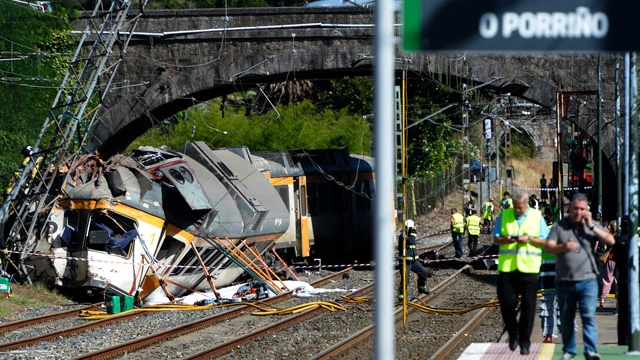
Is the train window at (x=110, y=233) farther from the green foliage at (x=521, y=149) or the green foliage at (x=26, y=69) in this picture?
the green foliage at (x=521, y=149)

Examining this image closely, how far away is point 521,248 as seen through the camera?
10836 millimetres

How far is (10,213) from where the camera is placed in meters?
24.3

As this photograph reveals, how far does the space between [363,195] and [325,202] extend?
5.64 feet

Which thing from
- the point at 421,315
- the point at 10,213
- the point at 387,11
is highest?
the point at 387,11

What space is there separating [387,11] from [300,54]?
84.0 feet

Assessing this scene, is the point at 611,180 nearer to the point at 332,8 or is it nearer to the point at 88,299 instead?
the point at 332,8

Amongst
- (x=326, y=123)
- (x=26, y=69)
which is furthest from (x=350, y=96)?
(x=26, y=69)

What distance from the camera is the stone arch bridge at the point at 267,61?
103 feet

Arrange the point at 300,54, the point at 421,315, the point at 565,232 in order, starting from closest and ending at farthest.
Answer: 1. the point at 565,232
2. the point at 421,315
3. the point at 300,54

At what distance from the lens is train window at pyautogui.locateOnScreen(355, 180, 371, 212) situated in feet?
113

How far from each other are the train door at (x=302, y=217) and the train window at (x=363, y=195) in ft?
9.51

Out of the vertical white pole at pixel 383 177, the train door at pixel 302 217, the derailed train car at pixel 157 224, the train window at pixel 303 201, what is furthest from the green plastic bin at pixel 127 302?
the vertical white pole at pixel 383 177

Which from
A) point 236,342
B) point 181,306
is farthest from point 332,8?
point 236,342

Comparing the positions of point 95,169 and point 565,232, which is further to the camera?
point 95,169
